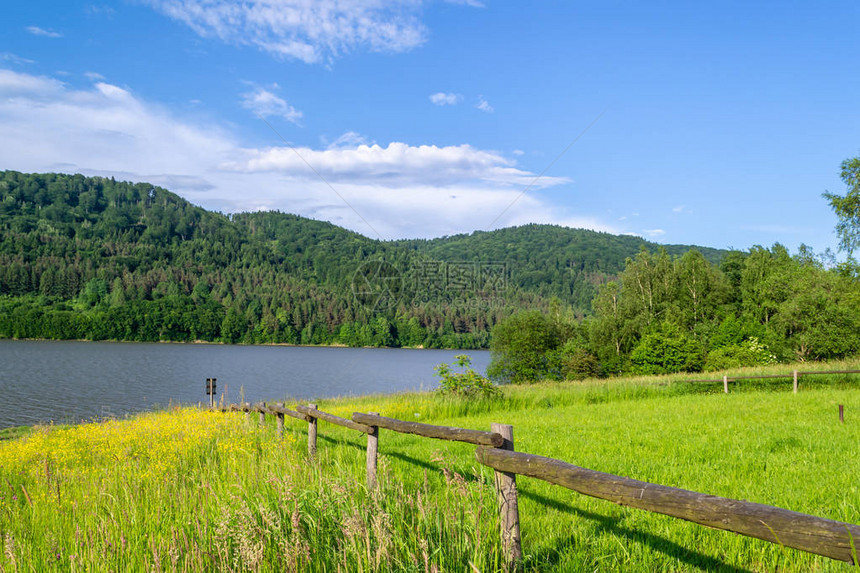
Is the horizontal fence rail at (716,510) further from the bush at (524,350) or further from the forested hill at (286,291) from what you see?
the forested hill at (286,291)

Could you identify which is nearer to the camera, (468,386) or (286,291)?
(468,386)

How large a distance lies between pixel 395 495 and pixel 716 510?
3.22 m

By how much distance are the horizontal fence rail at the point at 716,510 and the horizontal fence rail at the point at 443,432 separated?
302 mm

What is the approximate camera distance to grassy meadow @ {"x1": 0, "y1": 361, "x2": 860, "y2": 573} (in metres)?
4.04

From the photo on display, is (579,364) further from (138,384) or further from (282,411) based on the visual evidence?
(282,411)

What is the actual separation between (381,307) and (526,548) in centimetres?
15933

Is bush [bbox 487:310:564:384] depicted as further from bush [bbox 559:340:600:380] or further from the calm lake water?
the calm lake water

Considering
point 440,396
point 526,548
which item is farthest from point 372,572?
point 440,396

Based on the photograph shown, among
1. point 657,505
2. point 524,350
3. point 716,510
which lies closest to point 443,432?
point 657,505

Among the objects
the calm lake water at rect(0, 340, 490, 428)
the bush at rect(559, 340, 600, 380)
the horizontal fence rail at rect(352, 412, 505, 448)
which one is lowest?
the calm lake water at rect(0, 340, 490, 428)

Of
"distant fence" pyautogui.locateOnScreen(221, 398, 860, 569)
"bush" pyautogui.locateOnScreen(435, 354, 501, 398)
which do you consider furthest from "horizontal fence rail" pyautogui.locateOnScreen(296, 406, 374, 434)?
"bush" pyautogui.locateOnScreen(435, 354, 501, 398)

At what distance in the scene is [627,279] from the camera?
2191 inches

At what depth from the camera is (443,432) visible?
5.16 m

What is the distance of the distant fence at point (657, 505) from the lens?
2.39m
